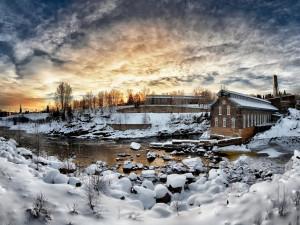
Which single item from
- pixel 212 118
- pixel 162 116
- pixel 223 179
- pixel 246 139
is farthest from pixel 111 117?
pixel 223 179

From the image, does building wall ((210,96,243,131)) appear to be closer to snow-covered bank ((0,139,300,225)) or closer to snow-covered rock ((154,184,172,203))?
snow-covered bank ((0,139,300,225))

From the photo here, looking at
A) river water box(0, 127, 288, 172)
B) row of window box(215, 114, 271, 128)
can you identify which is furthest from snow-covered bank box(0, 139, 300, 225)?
row of window box(215, 114, 271, 128)

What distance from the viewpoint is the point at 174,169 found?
12227mm

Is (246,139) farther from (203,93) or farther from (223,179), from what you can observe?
(203,93)

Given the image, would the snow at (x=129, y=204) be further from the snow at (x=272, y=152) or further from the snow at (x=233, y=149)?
the snow at (x=233, y=149)

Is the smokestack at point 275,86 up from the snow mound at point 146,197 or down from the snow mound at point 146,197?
up

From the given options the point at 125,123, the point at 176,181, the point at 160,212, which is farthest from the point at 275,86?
the point at 160,212

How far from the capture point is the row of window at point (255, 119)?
23.8m

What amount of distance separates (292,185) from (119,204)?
5578 mm

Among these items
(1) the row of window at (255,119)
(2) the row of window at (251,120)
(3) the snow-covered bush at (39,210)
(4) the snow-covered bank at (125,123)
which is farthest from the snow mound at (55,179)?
(4) the snow-covered bank at (125,123)

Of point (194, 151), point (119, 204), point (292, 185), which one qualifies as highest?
point (292, 185)

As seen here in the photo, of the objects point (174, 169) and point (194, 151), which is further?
point (194, 151)

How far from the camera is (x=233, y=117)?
927 inches

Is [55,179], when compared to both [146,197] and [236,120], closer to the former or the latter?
[146,197]
